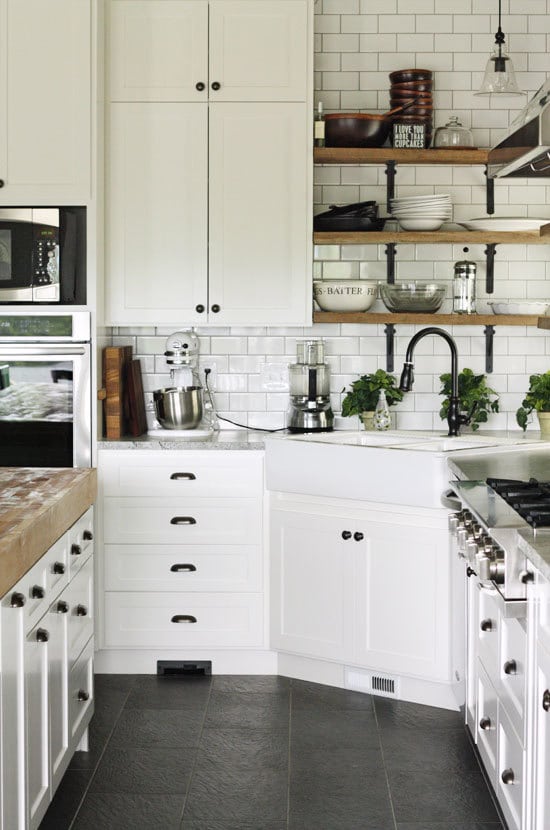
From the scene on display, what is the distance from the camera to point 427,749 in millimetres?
3797

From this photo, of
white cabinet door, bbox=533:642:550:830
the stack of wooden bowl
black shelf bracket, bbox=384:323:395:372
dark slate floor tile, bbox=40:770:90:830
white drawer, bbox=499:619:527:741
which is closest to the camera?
white cabinet door, bbox=533:642:550:830

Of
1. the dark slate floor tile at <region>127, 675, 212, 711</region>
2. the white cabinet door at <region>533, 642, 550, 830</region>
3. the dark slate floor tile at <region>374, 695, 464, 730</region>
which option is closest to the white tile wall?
the dark slate floor tile at <region>127, 675, 212, 711</region>

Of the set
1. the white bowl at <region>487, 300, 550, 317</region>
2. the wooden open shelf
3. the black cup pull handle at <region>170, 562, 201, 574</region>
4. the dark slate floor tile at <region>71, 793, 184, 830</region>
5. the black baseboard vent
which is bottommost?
the dark slate floor tile at <region>71, 793, 184, 830</region>

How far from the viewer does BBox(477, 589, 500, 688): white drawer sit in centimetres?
307

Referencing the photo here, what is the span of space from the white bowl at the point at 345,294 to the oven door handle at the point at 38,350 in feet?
3.53

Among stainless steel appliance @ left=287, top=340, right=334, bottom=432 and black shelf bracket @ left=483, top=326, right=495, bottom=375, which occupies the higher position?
black shelf bracket @ left=483, top=326, right=495, bottom=375

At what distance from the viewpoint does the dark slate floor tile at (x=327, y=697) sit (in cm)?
425

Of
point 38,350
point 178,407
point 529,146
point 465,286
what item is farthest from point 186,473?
point 529,146

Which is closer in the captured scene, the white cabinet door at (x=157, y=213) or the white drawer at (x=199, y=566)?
the white drawer at (x=199, y=566)

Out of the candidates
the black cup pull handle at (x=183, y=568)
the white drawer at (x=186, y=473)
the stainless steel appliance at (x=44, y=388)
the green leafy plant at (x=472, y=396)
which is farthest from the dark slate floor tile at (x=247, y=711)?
the green leafy plant at (x=472, y=396)

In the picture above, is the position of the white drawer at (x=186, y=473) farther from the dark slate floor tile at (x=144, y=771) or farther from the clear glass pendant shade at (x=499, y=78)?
the clear glass pendant shade at (x=499, y=78)

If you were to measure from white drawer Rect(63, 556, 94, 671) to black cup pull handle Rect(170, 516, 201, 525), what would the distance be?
913 millimetres

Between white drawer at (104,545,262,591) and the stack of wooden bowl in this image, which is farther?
the stack of wooden bowl

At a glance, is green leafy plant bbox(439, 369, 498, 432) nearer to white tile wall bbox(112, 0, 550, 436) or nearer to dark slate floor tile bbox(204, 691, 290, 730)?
white tile wall bbox(112, 0, 550, 436)
